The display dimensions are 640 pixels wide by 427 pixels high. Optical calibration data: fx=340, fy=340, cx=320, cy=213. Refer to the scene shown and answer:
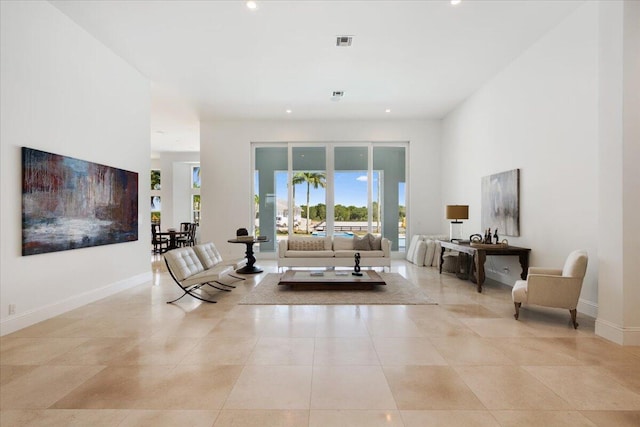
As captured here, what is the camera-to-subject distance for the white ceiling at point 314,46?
443 cm

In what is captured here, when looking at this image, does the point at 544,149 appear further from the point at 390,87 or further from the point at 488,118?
the point at 390,87

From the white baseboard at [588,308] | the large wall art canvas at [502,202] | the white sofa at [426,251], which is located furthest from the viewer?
the white sofa at [426,251]

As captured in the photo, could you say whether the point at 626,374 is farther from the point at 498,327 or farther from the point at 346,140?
the point at 346,140

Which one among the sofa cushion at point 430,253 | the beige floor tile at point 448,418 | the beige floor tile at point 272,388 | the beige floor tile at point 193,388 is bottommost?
the beige floor tile at point 193,388

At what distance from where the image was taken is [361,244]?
306 inches

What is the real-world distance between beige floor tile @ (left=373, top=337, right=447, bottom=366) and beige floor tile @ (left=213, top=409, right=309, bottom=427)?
105cm

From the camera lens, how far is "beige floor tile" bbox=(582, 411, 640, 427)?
84.1 inches

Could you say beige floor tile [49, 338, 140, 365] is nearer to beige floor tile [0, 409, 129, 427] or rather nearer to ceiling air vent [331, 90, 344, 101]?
beige floor tile [0, 409, 129, 427]

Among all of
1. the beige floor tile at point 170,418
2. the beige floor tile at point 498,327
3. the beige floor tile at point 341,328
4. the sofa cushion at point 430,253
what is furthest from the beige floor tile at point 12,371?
the sofa cushion at point 430,253

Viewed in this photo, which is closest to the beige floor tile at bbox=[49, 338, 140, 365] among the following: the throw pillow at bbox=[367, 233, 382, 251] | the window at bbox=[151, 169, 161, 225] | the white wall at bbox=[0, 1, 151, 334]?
the white wall at bbox=[0, 1, 151, 334]

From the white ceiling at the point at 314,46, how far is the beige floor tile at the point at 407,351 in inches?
160

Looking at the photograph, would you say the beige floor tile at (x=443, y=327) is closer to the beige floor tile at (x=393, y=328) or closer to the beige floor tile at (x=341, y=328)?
the beige floor tile at (x=393, y=328)

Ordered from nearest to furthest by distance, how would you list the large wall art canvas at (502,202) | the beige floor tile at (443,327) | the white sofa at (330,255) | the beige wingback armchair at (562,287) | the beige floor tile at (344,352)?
the beige floor tile at (344,352), the beige floor tile at (443,327), the beige wingback armchair at (562,287), the large wall art canvas at (502,202), the white sofa at (330,255)

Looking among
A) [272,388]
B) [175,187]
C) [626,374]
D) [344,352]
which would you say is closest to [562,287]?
[626,374]
